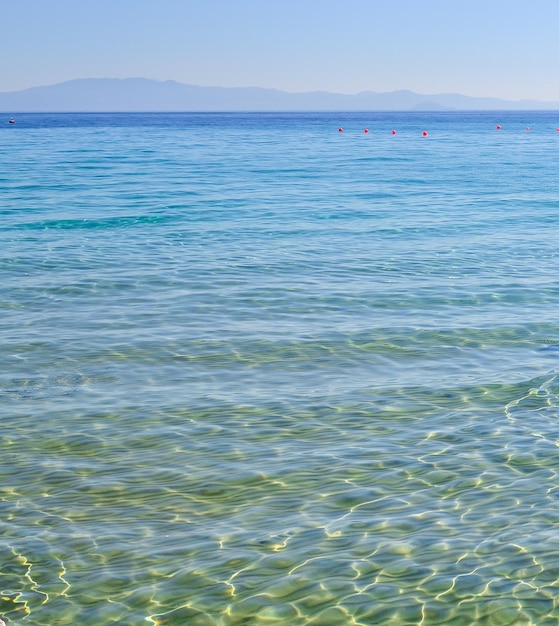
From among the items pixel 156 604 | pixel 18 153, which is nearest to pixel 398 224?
pixel 156 604

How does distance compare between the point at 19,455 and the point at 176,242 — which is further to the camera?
the point at 176,242

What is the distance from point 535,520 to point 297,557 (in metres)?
1.87

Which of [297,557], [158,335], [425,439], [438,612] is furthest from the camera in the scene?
[158,335]

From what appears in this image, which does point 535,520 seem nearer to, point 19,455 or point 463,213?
point 19,455

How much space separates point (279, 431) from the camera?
8.27 metres

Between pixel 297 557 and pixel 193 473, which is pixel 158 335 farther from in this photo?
pixel 297 557

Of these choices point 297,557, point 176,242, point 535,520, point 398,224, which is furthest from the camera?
point 398,224

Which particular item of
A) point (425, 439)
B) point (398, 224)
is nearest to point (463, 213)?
point (398, 224)

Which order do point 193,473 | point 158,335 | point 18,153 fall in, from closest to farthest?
1. point 193,473
2. point 158,335
3. point 18,153

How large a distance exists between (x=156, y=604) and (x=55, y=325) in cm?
701

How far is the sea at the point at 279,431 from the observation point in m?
5.71

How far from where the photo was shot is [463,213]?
24.3 meters

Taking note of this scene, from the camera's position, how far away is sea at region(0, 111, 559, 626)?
571 cm

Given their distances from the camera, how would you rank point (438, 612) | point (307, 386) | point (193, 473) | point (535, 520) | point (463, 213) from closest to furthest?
point (438, 612) → point (535, 520) → point (193, 473) → point (307, 386) → point (463, 213)
